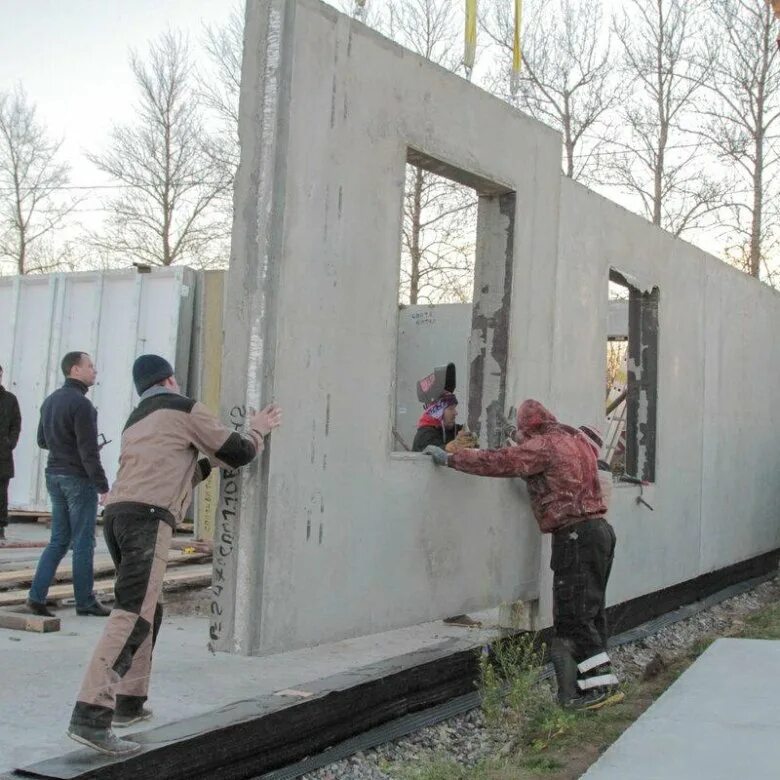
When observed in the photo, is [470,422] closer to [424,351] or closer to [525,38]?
[424,351]

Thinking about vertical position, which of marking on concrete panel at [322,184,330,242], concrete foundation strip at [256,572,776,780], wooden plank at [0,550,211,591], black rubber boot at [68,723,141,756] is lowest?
concrete foundation strip at [256,572,776,780]

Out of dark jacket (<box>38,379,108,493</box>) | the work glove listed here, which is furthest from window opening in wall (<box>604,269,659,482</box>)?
dark jacket (<box>38,379,108,493</box>)

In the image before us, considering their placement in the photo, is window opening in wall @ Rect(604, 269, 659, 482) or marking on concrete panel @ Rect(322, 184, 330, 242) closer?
marking on concrete panel @ Rect(322, 184, 330, 242)

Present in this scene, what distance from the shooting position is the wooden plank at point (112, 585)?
711 centimetres

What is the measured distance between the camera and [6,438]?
10.3 meters

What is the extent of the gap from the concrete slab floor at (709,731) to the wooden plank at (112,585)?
388 cm

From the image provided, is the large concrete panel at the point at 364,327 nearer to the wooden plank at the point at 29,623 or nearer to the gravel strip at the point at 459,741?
the gravel strip at the point at 459,741

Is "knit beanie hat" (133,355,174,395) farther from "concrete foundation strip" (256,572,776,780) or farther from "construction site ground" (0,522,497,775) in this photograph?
"concrete foundation strip" (256,572,776,780)

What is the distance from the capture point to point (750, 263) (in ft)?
73.0

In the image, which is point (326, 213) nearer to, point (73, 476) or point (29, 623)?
point (73, 476)

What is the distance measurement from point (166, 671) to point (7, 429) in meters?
5.51

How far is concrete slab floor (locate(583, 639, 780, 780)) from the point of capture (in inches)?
163

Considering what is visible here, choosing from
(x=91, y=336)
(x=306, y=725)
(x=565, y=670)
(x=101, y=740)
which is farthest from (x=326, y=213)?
(x=91, y=336)

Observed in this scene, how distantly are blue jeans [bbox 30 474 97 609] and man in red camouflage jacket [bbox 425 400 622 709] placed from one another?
9.38 ft
